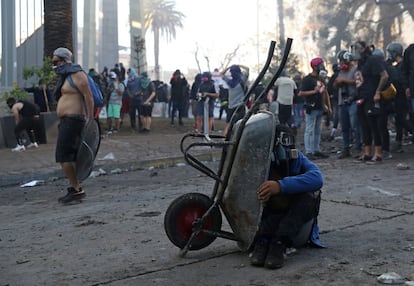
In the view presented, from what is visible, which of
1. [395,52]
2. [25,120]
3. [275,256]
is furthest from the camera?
[25,120]

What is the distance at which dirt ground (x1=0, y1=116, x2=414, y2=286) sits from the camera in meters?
3.62

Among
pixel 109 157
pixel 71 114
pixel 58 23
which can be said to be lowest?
pixel 109 157

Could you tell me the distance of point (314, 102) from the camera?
9836 mm

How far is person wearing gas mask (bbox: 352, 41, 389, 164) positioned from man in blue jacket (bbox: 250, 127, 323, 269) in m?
5.09

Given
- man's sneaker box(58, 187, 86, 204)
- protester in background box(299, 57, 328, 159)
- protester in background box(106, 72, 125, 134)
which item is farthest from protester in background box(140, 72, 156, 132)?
man's sneaker box(58, 187, 86, 204)

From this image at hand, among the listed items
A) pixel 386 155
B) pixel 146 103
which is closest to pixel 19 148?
pixel 146 103

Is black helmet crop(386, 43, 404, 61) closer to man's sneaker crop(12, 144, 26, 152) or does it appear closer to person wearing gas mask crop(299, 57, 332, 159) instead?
person wearing gas mask crop(299, 57, 332, 159)

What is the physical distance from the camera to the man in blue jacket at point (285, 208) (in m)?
3.71

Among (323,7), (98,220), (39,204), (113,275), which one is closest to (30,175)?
(39,204)

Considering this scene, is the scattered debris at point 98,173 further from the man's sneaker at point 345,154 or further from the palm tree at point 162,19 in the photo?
the palm tree at point 162,19

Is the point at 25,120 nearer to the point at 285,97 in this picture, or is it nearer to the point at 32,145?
the point at 32,145

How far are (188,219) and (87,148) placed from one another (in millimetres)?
2876

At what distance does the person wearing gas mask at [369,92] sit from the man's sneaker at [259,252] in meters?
5.28

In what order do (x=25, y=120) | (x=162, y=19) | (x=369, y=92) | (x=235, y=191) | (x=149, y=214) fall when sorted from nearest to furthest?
(x=235, y=191) → (x=149, y=214) → (x=369, y=92) → (x=25, y=120) → (x=162, y=19)
